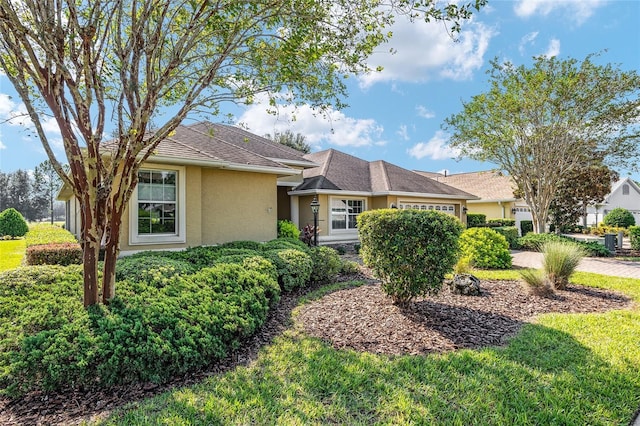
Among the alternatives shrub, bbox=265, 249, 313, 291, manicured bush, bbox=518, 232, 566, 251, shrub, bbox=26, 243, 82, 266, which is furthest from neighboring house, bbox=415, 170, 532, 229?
shrub, bbox=26, 243, 82, 266

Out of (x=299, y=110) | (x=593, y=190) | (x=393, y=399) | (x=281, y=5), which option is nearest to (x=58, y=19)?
Result: (x=281, y=5)

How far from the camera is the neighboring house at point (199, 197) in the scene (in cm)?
935

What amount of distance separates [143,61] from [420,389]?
637 cm

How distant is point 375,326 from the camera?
5.00 m

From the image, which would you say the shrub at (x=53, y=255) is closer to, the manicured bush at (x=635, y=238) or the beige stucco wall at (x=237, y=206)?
the beige stucco wall at (x=237, y=206)

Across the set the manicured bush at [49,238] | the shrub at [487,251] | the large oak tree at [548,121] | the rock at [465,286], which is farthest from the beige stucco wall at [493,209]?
the manicured bush at [49,238]

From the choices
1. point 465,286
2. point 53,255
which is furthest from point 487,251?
point 53,255

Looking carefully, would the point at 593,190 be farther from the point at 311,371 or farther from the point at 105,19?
the point at 105,19

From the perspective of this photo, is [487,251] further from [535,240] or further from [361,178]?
[361,178]

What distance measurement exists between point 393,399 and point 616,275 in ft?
34.2

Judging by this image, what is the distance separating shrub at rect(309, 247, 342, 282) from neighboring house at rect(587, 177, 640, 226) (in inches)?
1525

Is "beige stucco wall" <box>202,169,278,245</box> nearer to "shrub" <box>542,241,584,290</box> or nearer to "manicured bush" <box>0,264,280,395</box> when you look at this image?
"manicured bush" <box>0,264,280,395</box>

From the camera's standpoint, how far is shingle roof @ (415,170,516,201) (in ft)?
83.4

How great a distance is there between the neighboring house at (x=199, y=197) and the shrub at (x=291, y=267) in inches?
153
